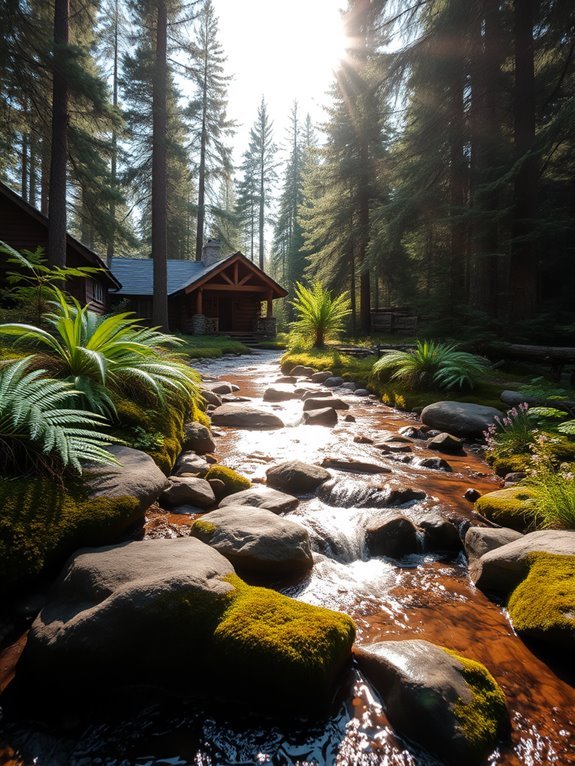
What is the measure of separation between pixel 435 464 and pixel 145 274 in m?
24.1

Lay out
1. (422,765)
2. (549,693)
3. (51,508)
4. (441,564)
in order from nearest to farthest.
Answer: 1. (422,765)
2. (549,693)
3. (51,508)
4. (441,564)

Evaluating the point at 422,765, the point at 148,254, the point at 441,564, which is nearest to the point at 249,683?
the point at 422,765

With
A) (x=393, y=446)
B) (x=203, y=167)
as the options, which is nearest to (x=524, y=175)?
(x=393, y=446)

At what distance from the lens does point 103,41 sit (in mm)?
23688

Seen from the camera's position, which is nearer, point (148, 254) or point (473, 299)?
point (473, 299)

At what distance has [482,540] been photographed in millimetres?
2824

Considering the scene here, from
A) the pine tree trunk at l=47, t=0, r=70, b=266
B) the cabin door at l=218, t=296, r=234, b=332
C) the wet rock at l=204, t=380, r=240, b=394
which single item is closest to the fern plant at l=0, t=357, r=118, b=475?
the wet rock at l=204, t=380, r=240, b=394

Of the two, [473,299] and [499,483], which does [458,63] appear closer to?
[473,299]

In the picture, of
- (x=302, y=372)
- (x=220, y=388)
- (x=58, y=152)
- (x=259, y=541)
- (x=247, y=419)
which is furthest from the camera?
(x=302, y=372)

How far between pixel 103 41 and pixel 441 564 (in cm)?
3222

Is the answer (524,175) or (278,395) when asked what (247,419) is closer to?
(278,395)

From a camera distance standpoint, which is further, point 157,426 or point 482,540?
point 157,426

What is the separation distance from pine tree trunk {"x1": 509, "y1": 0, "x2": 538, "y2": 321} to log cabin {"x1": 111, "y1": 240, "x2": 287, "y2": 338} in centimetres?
1474

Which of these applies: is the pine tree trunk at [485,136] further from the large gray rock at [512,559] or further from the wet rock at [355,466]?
the large gray rock at [512,559]
